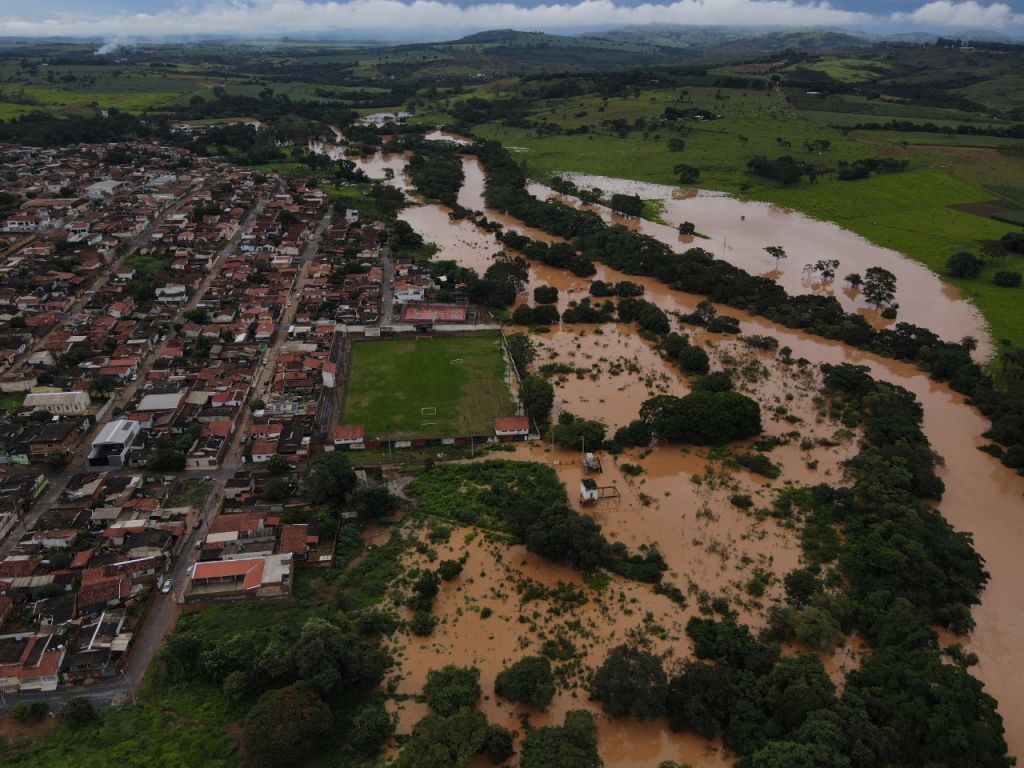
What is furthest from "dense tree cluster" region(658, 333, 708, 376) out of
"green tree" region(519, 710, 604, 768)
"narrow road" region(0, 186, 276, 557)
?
"narrow road" region(0, 186, 276, 557)

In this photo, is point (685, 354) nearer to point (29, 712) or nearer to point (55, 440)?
point (55, 440)

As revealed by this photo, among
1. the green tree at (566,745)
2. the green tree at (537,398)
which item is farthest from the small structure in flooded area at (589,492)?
the green tree at (566,745)

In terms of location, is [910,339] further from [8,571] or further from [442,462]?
[8,571]

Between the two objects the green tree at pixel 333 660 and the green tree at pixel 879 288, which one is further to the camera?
the green tree at pixel 879 288

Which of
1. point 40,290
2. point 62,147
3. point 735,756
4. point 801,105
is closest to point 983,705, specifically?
point 735,756

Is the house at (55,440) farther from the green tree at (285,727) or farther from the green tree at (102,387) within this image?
the green tree at (285,727)
